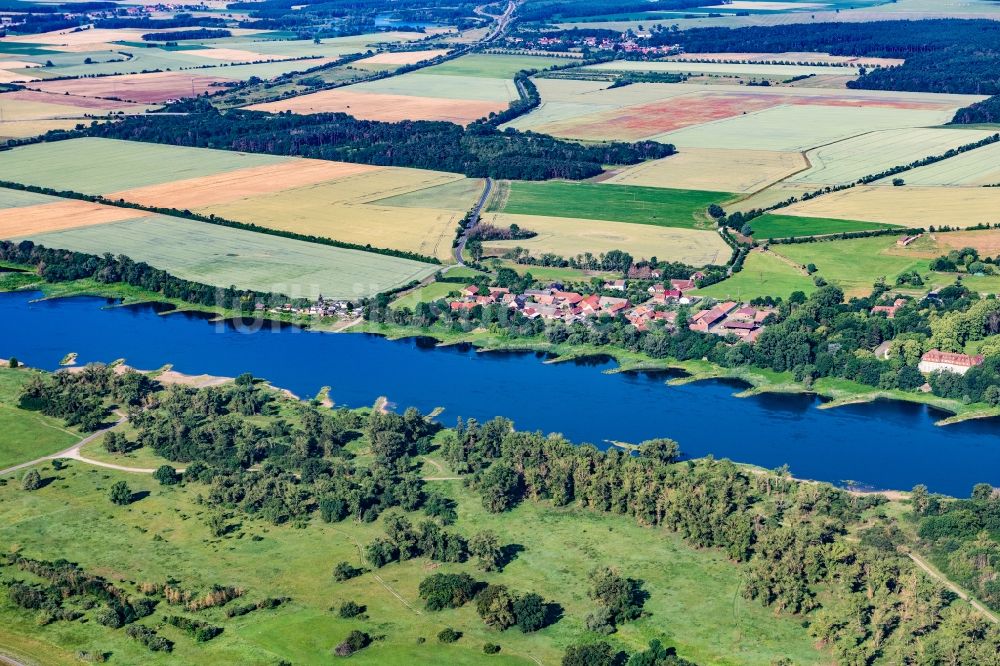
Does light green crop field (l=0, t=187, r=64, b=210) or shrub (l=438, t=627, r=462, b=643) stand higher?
light green crop field (l=0, t=187, r=64, b=210)

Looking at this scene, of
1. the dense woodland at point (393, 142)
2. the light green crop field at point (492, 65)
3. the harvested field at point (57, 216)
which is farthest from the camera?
the light green crop field at point (492, 65)

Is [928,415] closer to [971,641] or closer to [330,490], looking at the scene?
[971,641]

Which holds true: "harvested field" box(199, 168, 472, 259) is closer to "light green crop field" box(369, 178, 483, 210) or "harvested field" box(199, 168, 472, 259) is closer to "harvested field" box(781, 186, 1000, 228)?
"light green crop field" box(369, 178, 483, 210)

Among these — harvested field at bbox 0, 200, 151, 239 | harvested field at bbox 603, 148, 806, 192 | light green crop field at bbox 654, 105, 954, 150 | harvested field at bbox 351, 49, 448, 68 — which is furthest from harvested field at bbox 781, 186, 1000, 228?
harvested field at bbox 351, 49, 448, 68

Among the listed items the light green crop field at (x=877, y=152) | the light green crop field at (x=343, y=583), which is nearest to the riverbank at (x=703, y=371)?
the light green crop field at (x=343, y=583)

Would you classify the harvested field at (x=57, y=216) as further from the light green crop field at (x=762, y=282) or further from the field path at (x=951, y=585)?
the field path at (x=951, y=585)

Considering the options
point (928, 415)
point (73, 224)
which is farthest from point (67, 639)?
point (73, 224)
